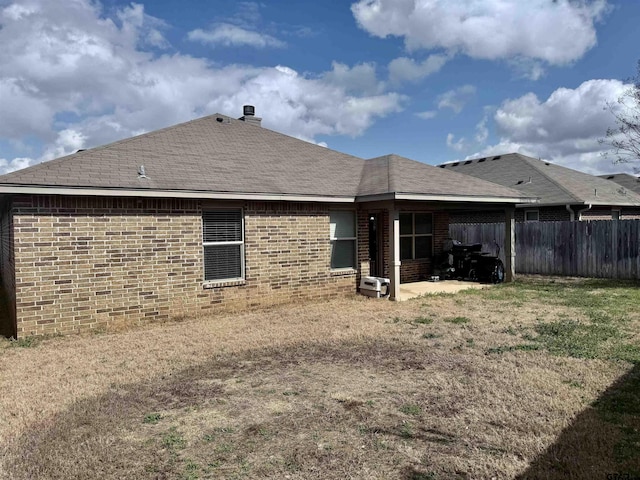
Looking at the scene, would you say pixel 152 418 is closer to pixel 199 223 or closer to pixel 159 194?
pixel 159 194

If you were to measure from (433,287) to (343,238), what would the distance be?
318cm

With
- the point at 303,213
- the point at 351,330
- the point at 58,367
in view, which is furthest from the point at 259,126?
the point at 58,367

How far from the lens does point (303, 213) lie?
10.9 metres

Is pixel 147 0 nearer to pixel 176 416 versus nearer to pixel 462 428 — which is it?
pixel 176 416

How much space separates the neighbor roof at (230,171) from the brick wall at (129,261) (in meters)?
0.36

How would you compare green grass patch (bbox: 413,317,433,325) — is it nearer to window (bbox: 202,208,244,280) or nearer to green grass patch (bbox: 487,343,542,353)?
green grass patch (bbox: 487,343,542,353)

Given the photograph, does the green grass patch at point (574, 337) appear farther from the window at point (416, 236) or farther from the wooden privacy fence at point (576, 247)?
the wooden privacy fence at point (576, 247)

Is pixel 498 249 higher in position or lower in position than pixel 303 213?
lower

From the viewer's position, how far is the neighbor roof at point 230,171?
8.25 metres

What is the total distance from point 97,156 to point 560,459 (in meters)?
9.52

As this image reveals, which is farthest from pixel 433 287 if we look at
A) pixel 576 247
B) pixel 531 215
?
pixel 531 215

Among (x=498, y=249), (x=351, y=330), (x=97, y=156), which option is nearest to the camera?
(x=351, y=330)

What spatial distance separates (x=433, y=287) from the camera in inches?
504

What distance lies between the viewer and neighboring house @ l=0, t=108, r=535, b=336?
A: 7855 millimetres
